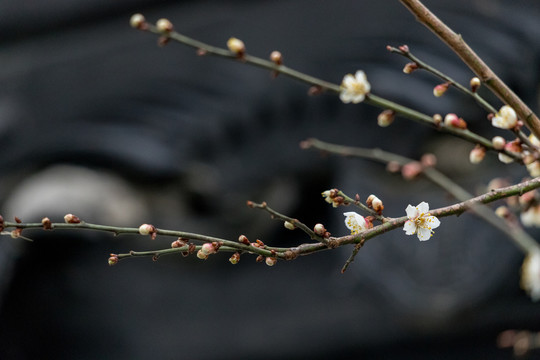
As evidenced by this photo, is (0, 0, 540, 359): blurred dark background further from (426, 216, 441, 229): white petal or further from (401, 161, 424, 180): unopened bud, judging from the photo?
(426, 216, 441, 229): white petal

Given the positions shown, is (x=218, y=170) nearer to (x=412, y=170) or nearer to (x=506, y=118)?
(x=412, y=170)

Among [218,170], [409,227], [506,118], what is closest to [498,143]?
[506,118]

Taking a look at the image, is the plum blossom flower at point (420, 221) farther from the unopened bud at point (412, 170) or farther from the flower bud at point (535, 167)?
the unopened bud at point (412, 170)

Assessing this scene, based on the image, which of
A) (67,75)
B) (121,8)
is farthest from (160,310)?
(121,8)

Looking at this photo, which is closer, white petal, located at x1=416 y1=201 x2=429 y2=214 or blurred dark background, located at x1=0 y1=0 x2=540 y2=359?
white petal, located at x1=416 y1=201 x2=429 y2=214

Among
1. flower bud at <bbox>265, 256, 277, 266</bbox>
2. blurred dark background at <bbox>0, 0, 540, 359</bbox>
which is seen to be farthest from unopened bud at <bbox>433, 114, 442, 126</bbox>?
blurred dark background at <bbox>0, 0, 540, 359</bbox>
